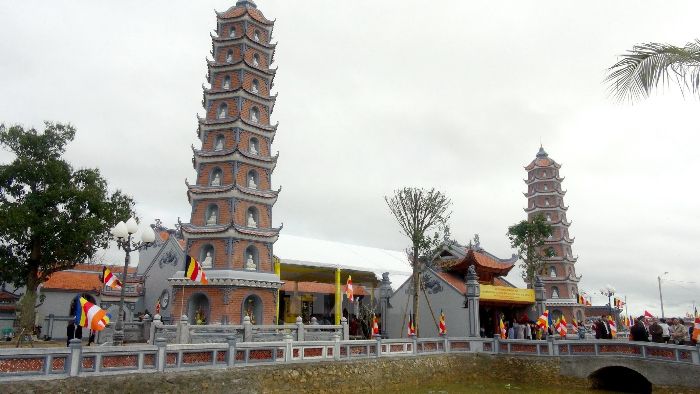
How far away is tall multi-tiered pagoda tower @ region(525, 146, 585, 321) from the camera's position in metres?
47.6

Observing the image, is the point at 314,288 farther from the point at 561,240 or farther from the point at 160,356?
the point at 561,240

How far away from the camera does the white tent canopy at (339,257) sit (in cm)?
2903

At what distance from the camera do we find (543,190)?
50.6m

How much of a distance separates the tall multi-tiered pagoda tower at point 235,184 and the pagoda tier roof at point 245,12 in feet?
0.18

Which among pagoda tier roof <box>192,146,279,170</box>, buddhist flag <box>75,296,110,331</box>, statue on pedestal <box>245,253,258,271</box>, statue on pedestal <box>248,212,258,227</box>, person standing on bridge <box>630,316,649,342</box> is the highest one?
pagoda tier roof <box>192,146,279,170</box>

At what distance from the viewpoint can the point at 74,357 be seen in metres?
12.9

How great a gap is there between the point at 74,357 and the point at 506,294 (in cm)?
2357

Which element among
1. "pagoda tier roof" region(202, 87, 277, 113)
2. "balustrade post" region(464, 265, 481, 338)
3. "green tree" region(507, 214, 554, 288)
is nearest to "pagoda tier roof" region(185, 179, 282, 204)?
"pagoda tier roof" region(202, 87, 277, 113)

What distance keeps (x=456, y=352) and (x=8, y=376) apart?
18279 mm

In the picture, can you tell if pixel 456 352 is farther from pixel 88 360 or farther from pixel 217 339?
pixel 88 360

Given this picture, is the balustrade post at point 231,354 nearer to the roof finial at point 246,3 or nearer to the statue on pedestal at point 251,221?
the statue on pedestal at point 251,221

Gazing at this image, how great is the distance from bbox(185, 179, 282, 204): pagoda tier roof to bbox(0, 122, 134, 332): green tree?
20.7ft

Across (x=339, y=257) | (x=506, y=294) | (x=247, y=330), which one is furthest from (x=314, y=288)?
(x=247, y=330)

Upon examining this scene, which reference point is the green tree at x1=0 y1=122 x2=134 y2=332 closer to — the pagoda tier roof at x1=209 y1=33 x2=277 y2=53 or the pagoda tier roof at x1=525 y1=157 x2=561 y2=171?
the pagoda tier roof at x1=209 y1=33 x2=277 y2=53
